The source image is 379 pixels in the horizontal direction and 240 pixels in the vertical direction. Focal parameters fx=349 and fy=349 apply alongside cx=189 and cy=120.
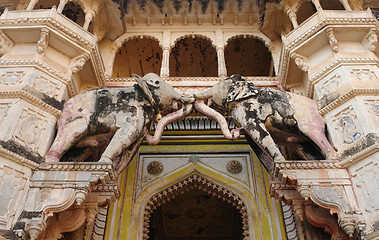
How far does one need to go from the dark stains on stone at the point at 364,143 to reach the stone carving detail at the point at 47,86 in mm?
5662

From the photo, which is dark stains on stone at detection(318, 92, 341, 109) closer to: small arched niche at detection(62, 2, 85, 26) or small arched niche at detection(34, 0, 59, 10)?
small arched niche at detection(62, 2, 85, 26)

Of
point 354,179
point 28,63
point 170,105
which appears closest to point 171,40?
point 170,105

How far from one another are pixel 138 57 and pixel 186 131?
13.5 ft

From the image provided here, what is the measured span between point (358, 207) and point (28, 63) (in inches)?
261

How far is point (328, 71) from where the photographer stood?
24.2 feet

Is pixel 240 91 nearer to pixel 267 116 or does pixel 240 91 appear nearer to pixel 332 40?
pixel 267 116

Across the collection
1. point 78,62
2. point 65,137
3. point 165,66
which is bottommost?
point 65,137

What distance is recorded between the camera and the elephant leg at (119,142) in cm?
608

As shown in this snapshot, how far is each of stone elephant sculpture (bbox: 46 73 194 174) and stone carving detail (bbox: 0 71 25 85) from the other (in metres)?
1.01

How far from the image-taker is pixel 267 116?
6770 mm

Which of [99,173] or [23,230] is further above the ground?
[99,173]

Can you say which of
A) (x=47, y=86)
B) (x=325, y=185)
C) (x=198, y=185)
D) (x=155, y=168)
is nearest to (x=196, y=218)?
(x=198, y=185)

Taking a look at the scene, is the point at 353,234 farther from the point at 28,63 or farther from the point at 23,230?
the point at 28,63

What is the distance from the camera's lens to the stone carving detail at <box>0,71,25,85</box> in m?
6.74
